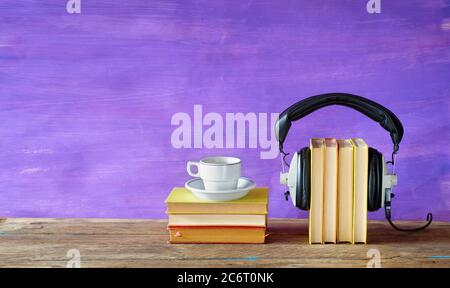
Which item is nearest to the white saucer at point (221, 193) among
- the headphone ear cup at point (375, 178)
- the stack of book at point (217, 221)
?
the stack of book at point (217, 221)

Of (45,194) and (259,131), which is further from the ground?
(259,131)

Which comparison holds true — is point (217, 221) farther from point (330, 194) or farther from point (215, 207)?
point (330, 194)

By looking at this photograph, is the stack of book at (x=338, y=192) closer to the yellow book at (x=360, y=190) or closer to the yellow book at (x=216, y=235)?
the yellow book at (x=360, y=190)

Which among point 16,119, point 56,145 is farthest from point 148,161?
point 16,119

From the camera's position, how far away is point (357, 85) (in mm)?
1270

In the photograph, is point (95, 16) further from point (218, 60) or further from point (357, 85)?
point (357, 85)

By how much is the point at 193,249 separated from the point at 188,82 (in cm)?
47

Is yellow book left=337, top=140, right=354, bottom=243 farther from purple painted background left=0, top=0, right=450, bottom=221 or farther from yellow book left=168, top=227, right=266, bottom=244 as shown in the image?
purple painted background left=0, top=0, right=450, bottom=221

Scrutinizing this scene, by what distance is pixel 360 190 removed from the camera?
39.6 inches

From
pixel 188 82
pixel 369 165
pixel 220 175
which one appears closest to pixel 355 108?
pixel 369 165

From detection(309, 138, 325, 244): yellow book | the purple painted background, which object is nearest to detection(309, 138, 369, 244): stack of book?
detection(309, 138, 325, 244): yellow book

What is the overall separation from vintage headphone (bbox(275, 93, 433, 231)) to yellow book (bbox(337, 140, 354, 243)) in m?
0.04

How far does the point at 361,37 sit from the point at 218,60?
1.20ft

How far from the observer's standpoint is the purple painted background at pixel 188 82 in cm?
126
